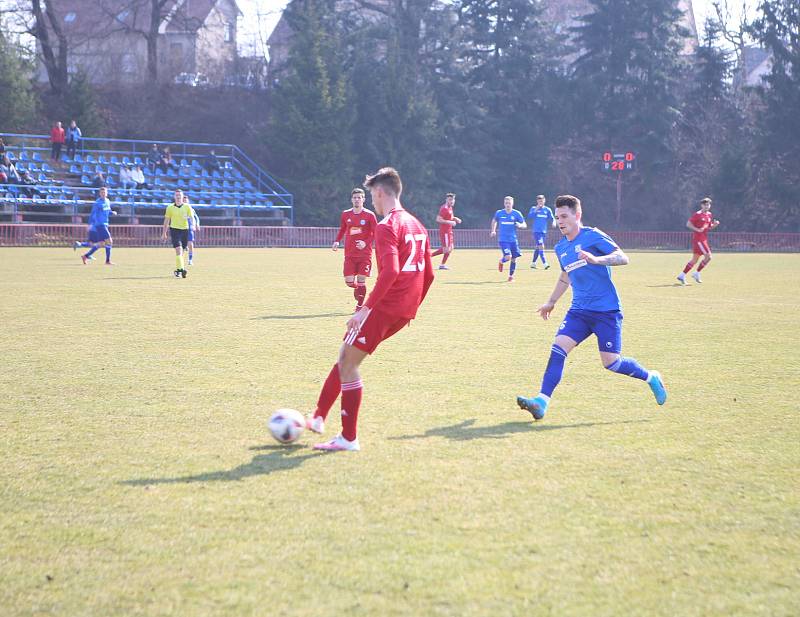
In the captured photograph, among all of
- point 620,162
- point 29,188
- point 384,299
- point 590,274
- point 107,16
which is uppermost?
point 107,16

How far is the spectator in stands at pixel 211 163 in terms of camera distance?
47.1 m

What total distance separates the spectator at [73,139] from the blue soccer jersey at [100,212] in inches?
753

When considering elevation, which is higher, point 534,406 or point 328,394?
point 328,394

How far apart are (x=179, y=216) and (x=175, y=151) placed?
2798cm

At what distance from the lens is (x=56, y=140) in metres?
41.7

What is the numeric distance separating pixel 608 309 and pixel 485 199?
49.6m

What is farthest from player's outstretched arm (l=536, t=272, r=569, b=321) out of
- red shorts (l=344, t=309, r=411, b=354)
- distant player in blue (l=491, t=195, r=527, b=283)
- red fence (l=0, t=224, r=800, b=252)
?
red fence (l=0, t=224, r=800, b=252)

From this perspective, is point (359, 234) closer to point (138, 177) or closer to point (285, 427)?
point (285, 427)

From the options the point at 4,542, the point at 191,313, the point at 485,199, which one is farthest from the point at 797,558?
the point at 485,199

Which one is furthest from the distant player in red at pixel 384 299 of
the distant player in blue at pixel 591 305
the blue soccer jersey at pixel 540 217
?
the blue soccer jersey at pixel 540 217

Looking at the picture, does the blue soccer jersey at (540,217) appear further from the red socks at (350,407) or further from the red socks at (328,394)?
the red socks at (350,407)

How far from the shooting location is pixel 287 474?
5.50m

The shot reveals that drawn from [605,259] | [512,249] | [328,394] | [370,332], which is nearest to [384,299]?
[370,332]

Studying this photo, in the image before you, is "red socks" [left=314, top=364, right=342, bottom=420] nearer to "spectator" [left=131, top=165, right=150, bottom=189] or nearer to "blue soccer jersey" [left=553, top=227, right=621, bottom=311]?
"blue soccer jersey" [left=553, top=227, right=621, bottom=311]
